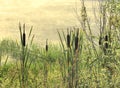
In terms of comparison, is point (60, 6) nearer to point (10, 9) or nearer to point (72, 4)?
point (72, 4)

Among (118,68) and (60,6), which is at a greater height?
(118,68)

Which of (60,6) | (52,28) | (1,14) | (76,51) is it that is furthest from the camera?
(60,6)

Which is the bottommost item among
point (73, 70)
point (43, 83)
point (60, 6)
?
point (60, 6)

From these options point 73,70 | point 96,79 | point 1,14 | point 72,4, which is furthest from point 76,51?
point 72,4

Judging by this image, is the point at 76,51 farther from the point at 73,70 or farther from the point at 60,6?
the point at 60,6

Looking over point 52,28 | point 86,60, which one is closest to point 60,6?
point 52,28

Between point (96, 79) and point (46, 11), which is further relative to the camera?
point (46, 11)

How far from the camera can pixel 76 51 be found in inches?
156

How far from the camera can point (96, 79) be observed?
4.71 meters

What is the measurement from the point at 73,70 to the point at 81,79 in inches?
27.3

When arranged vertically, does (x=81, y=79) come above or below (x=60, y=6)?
above

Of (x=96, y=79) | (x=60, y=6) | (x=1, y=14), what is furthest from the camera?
(x=60, y=6)

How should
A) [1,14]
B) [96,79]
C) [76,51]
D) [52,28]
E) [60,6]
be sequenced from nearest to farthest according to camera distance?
[76,51]
[96,79]
[52,28]
[1,14]
[60,6]

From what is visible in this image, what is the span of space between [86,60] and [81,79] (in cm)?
31
